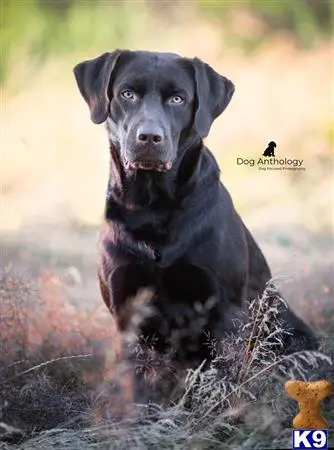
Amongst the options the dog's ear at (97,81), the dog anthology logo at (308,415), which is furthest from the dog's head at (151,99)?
the dog anthology logo at (308,415)

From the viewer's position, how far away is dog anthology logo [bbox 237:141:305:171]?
412cm

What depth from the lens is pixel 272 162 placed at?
13.5 ft

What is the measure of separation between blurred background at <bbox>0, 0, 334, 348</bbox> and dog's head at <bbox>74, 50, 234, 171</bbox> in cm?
76

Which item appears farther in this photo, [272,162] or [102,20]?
[102,20]

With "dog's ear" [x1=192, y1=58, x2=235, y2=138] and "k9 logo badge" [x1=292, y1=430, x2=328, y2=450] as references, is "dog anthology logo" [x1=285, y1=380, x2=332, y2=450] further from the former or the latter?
"dog's ear" [x1=192, y1=58, x2=235, y2=138]

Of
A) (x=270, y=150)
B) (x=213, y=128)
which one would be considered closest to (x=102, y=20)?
(x=213, y=128)

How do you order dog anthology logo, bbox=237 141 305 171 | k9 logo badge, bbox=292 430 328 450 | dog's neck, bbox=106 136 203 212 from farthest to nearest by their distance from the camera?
dog anthology logo, bbox=237 141 305 171
dog's neck, bbox=106 136 203 212
k9 logo badge, bbox=292 430 328 450

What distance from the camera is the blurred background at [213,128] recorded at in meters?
4.35

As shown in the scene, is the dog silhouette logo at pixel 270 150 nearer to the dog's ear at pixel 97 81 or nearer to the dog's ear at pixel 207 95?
the dog's ear at pixel 207 95

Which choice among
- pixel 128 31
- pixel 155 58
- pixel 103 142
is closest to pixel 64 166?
pixel 103 142

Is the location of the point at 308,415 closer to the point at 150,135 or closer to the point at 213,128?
the point at 150,135

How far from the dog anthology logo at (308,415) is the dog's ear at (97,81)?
3.97 ft

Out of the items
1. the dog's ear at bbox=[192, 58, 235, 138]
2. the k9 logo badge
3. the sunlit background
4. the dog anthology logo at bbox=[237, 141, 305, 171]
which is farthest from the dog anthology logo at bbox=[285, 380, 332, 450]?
the dog anthology logo at bbox=[237, 141, 305, 171]

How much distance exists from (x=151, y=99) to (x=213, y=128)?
1.19m
